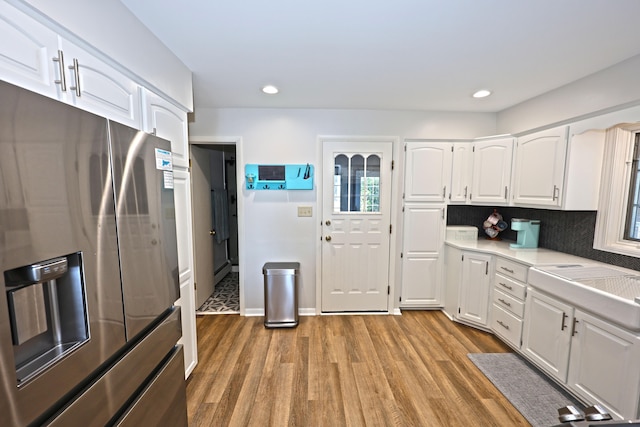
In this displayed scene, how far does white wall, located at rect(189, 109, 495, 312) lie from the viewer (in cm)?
298

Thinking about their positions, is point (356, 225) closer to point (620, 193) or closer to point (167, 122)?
point (167, 122)

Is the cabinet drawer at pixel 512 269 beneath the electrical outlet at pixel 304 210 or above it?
beneath

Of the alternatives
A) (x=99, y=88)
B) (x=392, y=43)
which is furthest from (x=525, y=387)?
(x=99, y=88)

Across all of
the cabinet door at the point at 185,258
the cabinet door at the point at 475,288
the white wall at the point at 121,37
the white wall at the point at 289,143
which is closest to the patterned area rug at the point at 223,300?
the white wall at the point at 289,143

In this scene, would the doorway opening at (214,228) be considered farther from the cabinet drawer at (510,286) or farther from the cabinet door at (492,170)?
the cabinet door at (492,170)

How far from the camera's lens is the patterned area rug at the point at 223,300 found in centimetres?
328

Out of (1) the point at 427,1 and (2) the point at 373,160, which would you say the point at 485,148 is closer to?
(2) the point at 373,160

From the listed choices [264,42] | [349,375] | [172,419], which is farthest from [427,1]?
[349,375]

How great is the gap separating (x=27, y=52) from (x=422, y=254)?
11.1ft

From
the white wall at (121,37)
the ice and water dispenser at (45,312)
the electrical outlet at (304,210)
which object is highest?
the white wall at (121,37)

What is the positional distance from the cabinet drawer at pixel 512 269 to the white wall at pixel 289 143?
3.95ft

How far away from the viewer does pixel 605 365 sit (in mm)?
1646

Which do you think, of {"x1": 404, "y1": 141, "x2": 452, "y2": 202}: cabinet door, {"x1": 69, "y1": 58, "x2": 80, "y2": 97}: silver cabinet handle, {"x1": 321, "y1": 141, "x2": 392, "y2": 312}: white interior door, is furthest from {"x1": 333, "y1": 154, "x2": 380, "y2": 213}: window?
{"x1": 69, "y1": 58, "x2": 80, "y2": 97}: silver cabinet handle

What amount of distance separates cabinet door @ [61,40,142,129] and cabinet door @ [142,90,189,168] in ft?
0.26
